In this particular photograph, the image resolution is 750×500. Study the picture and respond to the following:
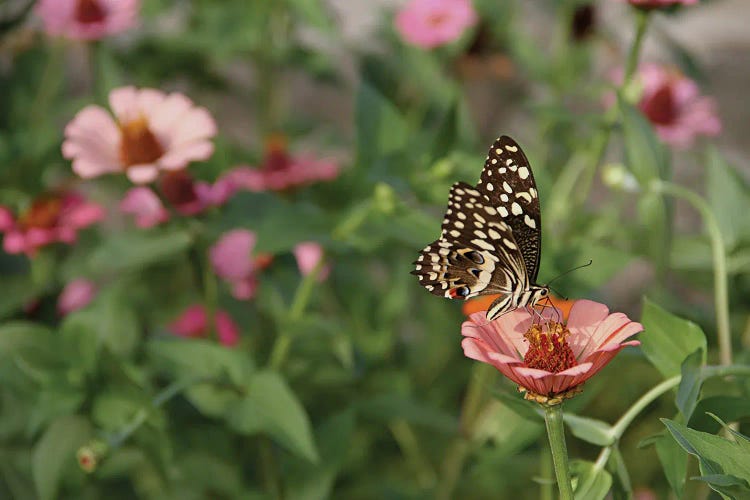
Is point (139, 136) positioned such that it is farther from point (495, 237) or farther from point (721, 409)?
point (721, 409)

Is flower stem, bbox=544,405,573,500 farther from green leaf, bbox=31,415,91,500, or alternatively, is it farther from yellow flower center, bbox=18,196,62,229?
yellow flower center, bbox=18,196,62,229

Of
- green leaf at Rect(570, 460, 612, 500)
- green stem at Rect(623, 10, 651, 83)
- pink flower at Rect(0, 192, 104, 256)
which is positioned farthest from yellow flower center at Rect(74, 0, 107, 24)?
green leaf at Rect(570, 460, 612, 500)

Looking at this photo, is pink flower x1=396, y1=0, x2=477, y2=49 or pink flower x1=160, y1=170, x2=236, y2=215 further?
pink flower x1=396, y1=0, x2=477, y2=49

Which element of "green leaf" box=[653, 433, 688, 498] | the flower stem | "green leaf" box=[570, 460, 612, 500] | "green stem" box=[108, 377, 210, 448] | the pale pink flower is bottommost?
the pale pink flower

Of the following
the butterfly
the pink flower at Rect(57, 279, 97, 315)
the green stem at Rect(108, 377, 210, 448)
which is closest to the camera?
the butterfly

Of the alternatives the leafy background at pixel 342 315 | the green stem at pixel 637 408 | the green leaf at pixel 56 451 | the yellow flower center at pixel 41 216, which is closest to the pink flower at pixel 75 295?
A: the leafy background at pixel 342 315
